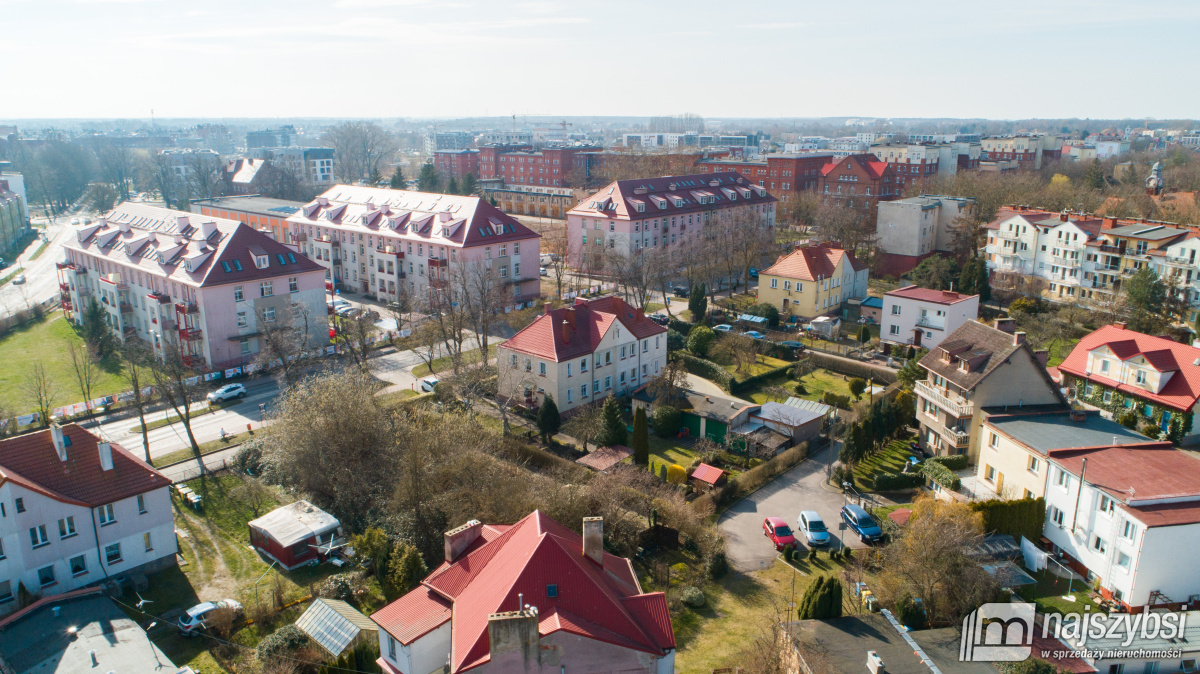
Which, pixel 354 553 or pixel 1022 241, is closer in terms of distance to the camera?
pixel 354 553

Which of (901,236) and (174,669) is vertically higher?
(901,236)

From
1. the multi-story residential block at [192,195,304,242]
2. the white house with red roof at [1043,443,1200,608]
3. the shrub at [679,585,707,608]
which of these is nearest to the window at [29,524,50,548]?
the shrub at [679,585,707,608]

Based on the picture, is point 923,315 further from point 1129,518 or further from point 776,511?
point 1129,518

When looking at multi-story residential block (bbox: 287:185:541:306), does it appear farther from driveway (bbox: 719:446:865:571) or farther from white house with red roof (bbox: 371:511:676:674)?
white house with red roof (bbox: 371:511:676:674)

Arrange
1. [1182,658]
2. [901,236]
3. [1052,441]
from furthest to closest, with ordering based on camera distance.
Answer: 1. [901,236]
2. [1052,441]
3. [1182,658]

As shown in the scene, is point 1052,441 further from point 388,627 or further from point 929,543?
point 388,627

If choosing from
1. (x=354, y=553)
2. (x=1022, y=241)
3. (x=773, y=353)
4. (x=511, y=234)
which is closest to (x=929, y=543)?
(x=354, y=553)

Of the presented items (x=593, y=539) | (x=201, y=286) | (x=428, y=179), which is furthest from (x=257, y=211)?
(x=593, y=539)

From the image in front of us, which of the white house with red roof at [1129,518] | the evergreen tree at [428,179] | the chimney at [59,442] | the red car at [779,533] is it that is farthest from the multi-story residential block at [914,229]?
the chimney at [59,442]
